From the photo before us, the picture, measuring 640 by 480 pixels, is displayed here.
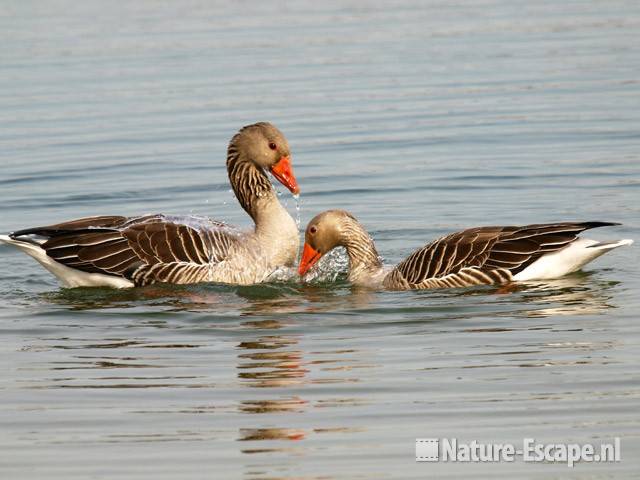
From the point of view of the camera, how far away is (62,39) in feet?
92.5

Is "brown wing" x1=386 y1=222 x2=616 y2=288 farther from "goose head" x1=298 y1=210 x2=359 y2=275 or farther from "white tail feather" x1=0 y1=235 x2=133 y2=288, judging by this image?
"white tail feather" x1=0 y1=235 x2=133 y2=288

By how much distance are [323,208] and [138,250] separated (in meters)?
3.83

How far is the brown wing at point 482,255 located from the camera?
12480 millimetres

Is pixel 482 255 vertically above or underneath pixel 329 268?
above

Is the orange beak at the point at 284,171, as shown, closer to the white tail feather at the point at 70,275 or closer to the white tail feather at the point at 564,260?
the white tail feather at the point at 70,275

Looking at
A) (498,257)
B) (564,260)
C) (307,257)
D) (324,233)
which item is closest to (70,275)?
(307,257)

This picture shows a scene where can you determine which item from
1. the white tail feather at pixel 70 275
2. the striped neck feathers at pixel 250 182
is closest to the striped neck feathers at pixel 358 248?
the striped neck feathers at pixel 250 182

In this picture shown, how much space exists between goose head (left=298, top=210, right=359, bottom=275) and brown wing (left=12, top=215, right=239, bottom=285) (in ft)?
2.63

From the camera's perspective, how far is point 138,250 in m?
13.5

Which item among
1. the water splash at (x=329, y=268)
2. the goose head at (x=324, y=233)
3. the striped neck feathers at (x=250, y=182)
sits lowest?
the water splash at (x=329, y=268)

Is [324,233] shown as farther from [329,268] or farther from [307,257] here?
[329,268]

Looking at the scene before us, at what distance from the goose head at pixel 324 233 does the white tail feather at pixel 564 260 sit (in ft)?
6.30

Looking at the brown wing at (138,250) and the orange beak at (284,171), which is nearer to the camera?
the brown wing at (138,250)

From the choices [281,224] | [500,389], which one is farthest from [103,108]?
[500,389]
